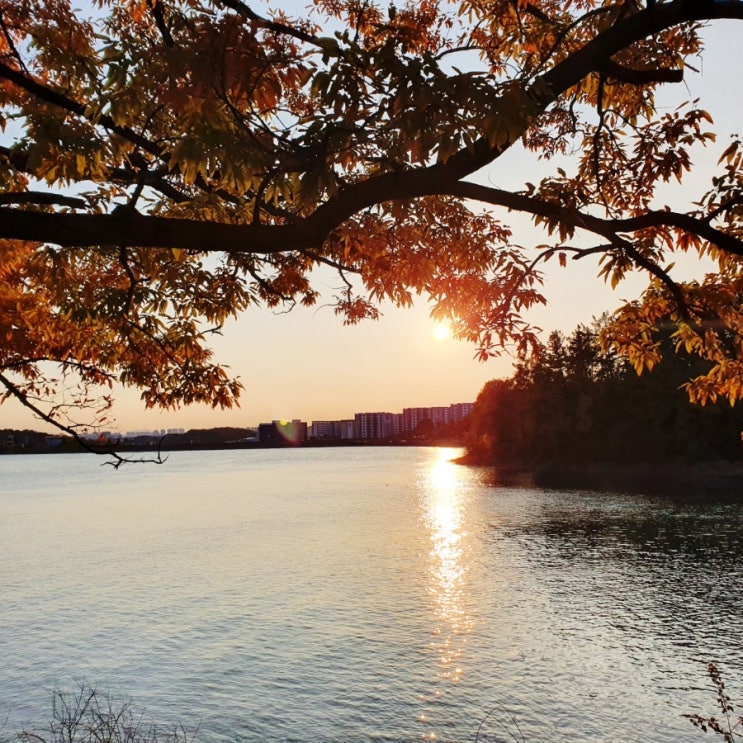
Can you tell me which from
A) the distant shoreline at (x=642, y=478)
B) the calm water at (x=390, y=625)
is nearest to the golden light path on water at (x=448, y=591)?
the calm water at (x=390, y=625)

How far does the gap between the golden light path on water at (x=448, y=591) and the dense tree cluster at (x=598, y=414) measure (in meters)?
28.0

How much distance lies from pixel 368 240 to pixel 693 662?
83.7 feet

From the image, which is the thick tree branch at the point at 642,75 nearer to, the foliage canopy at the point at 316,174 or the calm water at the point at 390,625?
the foliage canopy at the point at 316,174

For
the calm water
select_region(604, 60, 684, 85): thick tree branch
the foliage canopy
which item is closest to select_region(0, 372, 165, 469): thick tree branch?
the foliage canopy

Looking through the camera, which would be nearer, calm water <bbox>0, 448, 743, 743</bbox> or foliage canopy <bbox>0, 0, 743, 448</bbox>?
foliage canopy <bbox>0, 0, 743, 448</bbox>

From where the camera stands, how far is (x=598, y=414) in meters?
116

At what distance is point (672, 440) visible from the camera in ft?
350

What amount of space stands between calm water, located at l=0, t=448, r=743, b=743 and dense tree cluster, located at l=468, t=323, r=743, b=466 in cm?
3395

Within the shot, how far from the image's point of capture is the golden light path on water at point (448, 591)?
27.5 metres

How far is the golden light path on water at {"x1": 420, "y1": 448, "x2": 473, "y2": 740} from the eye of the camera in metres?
27.5

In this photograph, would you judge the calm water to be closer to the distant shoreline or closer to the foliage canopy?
the foliage canopy

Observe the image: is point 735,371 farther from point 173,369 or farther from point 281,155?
point 173,369

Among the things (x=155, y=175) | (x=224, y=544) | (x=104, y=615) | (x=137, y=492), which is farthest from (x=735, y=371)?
(x=137, y=492)

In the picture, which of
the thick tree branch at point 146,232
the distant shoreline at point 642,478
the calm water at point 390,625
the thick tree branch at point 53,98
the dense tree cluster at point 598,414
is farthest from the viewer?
the dense tree cluster at point 598,414
